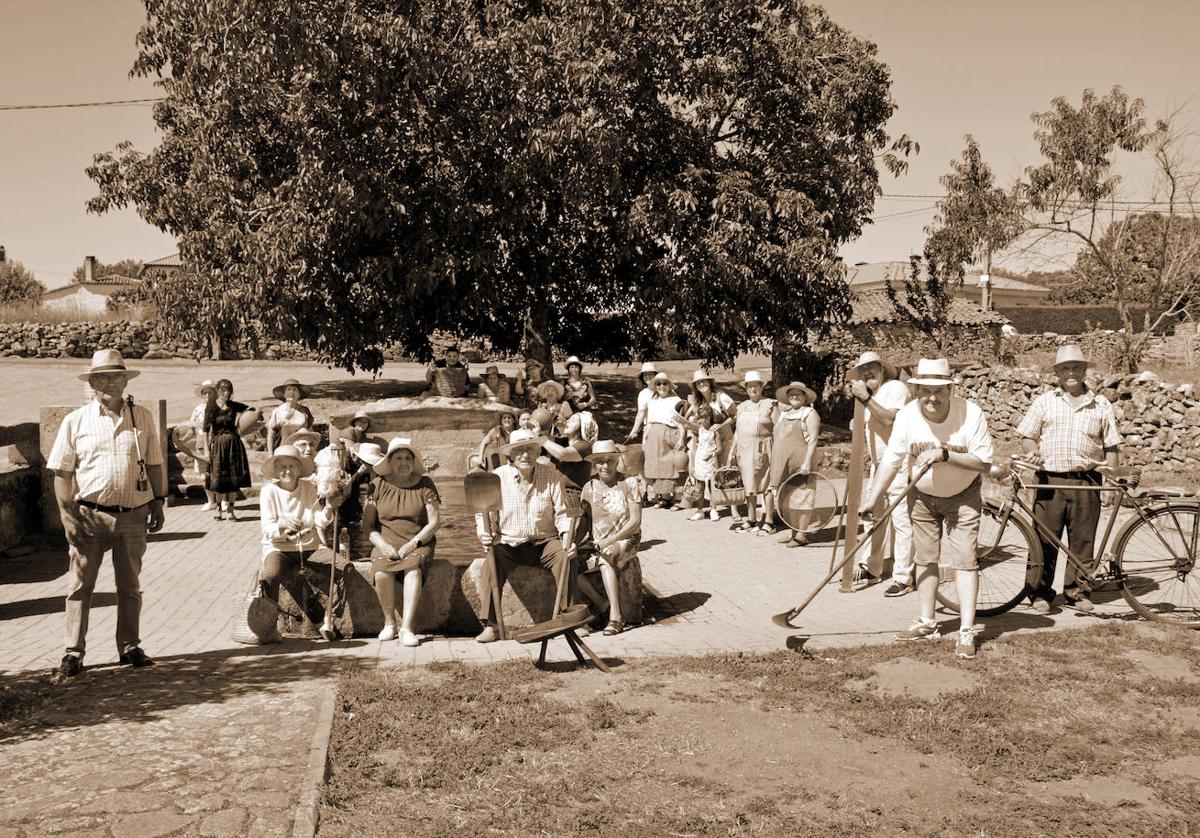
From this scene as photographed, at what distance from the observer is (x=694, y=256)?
20.3m

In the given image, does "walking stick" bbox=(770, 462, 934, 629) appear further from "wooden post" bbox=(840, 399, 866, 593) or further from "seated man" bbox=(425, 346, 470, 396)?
"seated man" bbox=(425, 346, 470, 396)

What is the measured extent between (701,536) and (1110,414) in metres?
4.93

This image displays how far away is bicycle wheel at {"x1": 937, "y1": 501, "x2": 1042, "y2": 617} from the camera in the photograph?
Result: 325 inches

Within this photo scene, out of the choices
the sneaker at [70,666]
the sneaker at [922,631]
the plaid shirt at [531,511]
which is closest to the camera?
the sneaker at [70,666]

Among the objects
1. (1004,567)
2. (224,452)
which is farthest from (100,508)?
(224,452)

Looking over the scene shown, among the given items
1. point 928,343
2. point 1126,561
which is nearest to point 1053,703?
point 1126,561

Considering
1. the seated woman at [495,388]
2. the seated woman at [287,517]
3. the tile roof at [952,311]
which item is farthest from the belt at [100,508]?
the tile roof at [952,311]

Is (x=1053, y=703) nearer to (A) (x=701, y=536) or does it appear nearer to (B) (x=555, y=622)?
(B) (x=555, y=622)

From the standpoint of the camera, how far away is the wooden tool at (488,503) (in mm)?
8008

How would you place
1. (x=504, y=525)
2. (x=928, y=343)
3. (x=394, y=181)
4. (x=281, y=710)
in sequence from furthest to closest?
(x=928, y=343), (x=394, y=181), (x=504, y=525), (x=281, y=710)

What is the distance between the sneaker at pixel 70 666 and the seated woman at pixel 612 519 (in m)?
3.42

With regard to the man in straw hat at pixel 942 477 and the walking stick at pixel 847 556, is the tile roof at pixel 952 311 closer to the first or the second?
the walking stick at pixel 847 556

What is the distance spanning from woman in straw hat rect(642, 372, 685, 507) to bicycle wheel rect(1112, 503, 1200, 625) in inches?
241

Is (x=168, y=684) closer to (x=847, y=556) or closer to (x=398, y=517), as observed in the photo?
(x=398, y=517)
